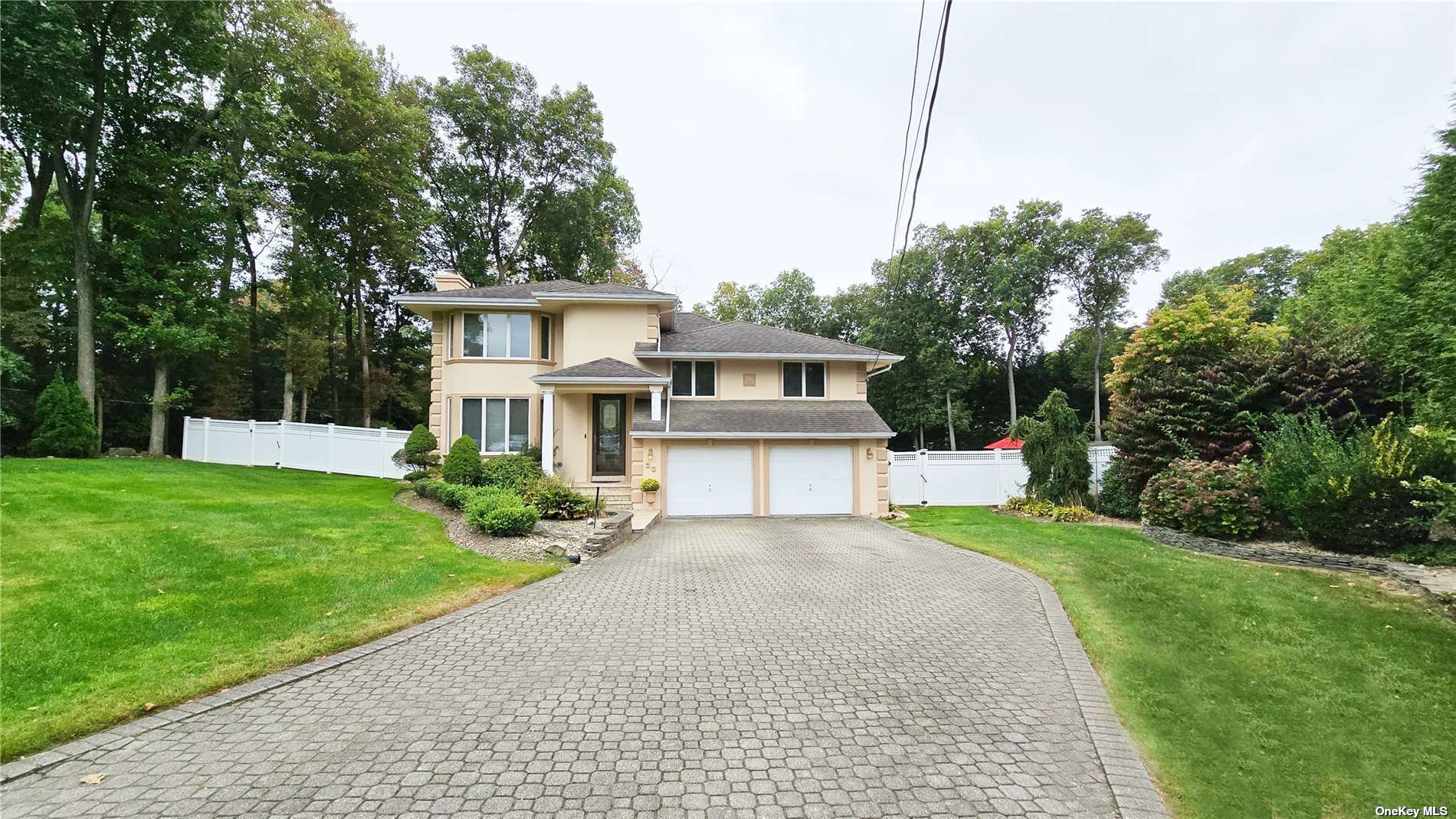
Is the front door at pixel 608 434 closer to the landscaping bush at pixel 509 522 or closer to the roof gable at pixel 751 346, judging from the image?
the roof gable at pixel 751 346

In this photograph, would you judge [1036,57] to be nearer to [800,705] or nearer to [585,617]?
[800,705]

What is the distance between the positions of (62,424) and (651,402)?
17.8 meters

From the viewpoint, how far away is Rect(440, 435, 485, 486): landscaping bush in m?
13.3

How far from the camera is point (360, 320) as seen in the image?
26.5 m

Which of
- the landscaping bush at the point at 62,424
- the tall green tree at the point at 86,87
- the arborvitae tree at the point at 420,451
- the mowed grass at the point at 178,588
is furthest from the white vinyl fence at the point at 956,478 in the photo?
the tall green tree at the point at 86,87

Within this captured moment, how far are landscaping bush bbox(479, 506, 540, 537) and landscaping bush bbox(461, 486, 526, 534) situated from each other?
65mm

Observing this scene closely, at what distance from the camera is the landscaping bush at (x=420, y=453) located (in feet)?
50.1

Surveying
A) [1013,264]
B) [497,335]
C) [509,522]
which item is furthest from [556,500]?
[1013,264]

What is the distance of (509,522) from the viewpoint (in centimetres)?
973

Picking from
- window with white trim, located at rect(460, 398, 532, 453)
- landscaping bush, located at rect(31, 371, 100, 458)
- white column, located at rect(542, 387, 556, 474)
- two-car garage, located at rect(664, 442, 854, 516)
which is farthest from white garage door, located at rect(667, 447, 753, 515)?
landscaping bush, located at rect(31, 371, 100, 458)

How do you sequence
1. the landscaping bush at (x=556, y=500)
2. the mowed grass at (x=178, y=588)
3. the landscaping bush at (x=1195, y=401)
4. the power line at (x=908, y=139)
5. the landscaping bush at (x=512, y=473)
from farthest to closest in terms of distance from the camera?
the landscaping bush at (x=512, y=473), the landscaping bush at (x=1195, y=401), the landscaping bush at (x=556, y=500), the power line at (x=908, y=139), the mowed grass at (x=178, y=588)

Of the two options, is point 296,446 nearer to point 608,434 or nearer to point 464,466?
point 464,466

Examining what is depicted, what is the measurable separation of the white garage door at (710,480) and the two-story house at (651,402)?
0.03m

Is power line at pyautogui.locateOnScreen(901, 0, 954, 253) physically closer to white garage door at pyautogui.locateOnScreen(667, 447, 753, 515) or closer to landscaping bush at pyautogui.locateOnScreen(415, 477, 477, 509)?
white garage door at pyautogui.locateOnScreen(667, 447, 753, 515)
